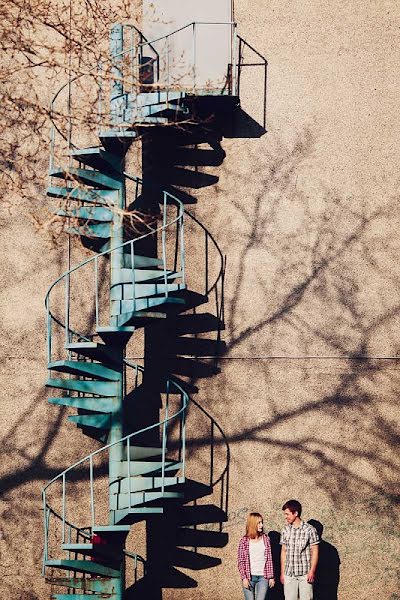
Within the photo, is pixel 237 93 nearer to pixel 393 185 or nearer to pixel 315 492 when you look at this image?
pixel 393 185

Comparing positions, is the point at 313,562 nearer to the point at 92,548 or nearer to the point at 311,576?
the point at 311,576

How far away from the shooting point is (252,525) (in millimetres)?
9555

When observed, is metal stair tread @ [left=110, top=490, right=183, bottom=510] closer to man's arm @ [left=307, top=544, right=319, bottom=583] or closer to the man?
the man

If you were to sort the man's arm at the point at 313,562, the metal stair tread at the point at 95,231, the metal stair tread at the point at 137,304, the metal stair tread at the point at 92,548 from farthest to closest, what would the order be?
the metal stair tread at the point at 95,231 < the man's arm at the point at 313,562 < the metal stair tread at the point at 137,304 < the metal stair tread at the point at 92,548

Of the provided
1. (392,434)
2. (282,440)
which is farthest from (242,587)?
(392,434)

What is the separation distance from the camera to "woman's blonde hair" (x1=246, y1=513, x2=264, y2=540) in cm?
954

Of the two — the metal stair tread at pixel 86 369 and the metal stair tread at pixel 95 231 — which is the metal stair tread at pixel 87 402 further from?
the metal stair tread at pixel 95 231

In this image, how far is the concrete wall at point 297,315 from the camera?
10297 millimetres

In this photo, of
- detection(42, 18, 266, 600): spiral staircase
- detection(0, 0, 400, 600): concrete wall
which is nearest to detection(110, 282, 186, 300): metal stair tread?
detection(42, 18, 266, 600): spiral staircase

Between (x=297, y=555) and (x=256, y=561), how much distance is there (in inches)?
16.3

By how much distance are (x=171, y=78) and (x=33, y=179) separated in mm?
1914

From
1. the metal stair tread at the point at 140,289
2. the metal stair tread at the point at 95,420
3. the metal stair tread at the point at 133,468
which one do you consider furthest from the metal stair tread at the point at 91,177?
the metal stair tread at the point at 133,468

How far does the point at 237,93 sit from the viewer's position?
419 inches

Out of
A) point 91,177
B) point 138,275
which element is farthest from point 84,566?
point 91,177
